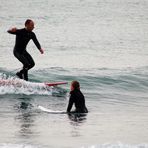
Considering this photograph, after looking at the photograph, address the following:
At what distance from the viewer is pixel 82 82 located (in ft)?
92.1

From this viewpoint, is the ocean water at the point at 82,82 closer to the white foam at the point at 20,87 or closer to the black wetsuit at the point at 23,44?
the white foam at the point at 20,87

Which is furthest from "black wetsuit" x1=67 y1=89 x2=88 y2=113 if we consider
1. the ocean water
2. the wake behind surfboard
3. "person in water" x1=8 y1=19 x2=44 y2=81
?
the wake behind surfboard

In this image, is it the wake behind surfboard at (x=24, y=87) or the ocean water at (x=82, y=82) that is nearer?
the ocean water at (x=82, y=82)

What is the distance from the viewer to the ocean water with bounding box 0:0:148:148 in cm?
1727

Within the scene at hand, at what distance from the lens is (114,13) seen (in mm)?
Result: 66312

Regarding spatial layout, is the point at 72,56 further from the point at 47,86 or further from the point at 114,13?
the point at 114,13

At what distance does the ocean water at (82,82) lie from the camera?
680 inches

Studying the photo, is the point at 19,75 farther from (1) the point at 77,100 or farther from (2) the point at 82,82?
(2) the point at 82,82

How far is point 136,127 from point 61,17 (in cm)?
4185

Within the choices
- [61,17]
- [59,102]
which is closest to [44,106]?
[59,102]

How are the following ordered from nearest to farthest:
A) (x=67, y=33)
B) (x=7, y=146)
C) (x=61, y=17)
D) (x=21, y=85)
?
1. (x=7, y=146)
2. (x=21, y=85)
3. (x=67, y=33)
4. (x=61, y=17)

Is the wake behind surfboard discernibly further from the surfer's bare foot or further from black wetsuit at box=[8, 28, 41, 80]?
black wetsuit at box=[8, 28, 41, 80]

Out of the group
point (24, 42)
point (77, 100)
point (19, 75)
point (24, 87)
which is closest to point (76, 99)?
point (77, 100)

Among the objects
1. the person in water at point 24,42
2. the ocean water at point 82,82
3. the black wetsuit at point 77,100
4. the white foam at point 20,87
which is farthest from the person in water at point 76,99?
the white foam at point 20,87
